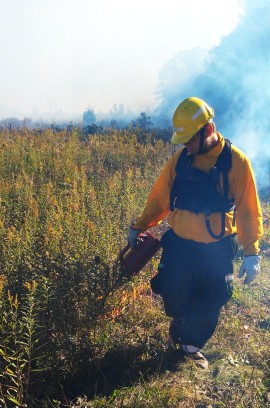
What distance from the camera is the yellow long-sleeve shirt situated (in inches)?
124

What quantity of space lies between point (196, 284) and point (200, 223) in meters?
0.62

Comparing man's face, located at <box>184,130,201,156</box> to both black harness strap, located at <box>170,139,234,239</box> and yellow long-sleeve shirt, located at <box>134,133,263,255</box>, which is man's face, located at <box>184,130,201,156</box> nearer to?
yellow long-sleeve shirt, located at <box>134,133,263,255</box>

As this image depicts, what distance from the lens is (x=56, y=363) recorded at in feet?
9.77

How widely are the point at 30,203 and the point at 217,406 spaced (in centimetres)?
269

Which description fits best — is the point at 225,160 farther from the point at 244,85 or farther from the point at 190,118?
the point at 244,85

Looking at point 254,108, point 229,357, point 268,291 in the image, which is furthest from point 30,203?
point 254,108

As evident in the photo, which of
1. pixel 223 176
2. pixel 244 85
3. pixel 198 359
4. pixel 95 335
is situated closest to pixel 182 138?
pixel 223 176

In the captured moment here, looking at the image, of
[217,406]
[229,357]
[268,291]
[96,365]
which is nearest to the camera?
[217,406]

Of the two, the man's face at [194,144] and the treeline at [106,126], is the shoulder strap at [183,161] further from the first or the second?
the treeline at [106,126]

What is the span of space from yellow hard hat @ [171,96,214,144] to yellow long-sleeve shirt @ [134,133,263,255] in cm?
25

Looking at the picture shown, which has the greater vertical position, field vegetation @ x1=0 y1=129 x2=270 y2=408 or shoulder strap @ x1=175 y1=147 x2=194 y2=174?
shoulder strap @ x1=175 y1=147 x2=194 y2=174

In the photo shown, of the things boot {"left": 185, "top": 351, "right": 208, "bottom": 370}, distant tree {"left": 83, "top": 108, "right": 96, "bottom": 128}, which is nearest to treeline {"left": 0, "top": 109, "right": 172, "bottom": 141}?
distant tree {"left": 83, "top": 108, "right": 96, "bottom": 128}

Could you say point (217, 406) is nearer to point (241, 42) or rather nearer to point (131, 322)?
point (131, 322)

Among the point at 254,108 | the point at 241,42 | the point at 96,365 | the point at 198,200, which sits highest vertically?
the point at 241,42
